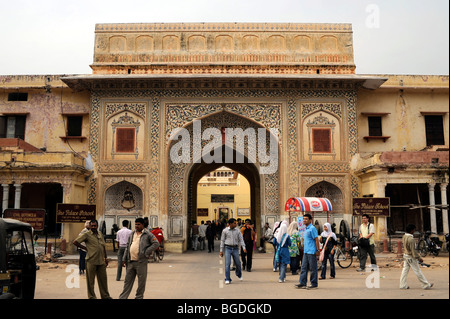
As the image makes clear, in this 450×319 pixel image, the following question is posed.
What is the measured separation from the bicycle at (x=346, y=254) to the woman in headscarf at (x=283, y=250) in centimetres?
264

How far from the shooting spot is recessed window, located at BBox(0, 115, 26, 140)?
2045cm

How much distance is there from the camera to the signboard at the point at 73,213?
15797mm

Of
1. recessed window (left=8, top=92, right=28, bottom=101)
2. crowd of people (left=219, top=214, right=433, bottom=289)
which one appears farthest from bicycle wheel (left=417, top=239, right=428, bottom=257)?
recessed window (left=8, top=92, right=28, bottom=101)

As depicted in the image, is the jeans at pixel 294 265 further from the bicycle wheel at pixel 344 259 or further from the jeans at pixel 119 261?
the jeans at pixel 119 261

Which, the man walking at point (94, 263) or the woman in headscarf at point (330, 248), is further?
the woman in headscarf at point (330, 248)

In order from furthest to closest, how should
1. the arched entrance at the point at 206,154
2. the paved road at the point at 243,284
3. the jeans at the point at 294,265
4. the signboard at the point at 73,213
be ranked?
1. the arched entrance at the point at 206,154
2. the signboard at the point at 73,213
3. the jeans at the point at 294,265
4. the paved road at the point at 243,284

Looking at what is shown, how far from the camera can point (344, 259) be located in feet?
44.5

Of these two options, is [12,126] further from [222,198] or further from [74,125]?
[222,198]

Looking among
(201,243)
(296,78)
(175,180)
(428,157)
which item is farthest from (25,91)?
(428,157)

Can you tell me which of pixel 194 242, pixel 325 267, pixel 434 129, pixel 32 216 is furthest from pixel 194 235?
pixel 434 129

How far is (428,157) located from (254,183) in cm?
967

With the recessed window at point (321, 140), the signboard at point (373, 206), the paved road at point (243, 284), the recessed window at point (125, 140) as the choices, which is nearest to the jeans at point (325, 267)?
the paved road at point (243, 284)

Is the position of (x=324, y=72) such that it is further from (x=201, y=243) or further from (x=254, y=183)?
(x=201, y=243)

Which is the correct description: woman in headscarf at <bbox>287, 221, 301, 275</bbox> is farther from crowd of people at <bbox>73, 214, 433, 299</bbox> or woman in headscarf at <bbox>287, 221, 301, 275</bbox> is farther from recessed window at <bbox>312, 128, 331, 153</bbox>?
recessed window at <bbox>312, 128, 331, 153</bbox>
